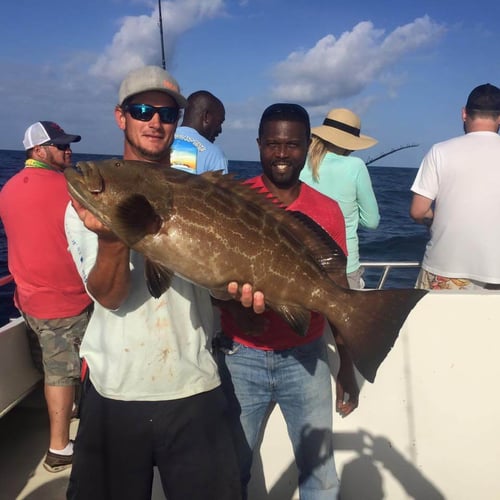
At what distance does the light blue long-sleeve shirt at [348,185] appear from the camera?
A: 4.45 metres

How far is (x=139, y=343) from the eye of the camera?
241 cm

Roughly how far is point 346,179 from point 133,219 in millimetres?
2775

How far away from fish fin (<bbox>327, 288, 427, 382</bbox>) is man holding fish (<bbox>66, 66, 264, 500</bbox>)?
1.65ft

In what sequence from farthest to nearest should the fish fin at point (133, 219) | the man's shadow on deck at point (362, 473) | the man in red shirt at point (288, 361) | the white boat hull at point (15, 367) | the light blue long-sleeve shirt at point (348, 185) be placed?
the light blue long-sleeve shirt at point (348, 185) < the white boat hull at point (15, 367) < the man's shadow on deck at point (362, 473) < the man in red shirt at point (288, 361) < the fish fin at point (133, 219)

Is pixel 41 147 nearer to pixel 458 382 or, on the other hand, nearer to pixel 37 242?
pixel 37 242

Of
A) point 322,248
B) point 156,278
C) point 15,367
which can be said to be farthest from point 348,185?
point 15,367

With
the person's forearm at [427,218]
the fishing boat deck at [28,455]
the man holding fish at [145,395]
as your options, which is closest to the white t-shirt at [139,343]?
the man holding fish at [145,395]

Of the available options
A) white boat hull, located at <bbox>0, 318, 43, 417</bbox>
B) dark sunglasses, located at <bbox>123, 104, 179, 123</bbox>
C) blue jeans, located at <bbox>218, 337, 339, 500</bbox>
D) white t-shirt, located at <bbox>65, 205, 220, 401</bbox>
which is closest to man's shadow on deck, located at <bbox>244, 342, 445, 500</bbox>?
blue jeans, located at <bbox>218, 337, 339, 500</bbox>

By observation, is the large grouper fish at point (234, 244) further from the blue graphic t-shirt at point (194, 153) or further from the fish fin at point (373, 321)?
the blue graphic t-shirt at point (194, 153)

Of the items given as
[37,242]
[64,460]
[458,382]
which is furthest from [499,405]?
[37,242]

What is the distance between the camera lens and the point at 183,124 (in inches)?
218

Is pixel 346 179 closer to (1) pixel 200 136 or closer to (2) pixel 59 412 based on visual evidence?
(1) pixel 200 136

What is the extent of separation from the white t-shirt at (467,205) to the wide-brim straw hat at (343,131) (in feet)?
2.55

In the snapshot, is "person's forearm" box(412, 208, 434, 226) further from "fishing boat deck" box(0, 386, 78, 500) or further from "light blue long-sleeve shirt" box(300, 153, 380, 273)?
"fishing boat deck" box(0, 386, 78, 500)
